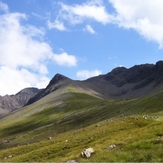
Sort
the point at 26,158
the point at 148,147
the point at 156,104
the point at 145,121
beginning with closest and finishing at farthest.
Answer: the point at 148,147 < the point at 26,158 < the point at 145,121 < the point at 156,104

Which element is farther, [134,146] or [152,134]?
[152,134]

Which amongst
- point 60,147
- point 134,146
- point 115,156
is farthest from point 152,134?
point 60,147

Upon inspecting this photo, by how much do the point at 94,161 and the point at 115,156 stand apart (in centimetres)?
185

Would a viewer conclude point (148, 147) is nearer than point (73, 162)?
Yes

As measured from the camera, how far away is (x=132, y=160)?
73.0ft

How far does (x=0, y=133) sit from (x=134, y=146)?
181 metres

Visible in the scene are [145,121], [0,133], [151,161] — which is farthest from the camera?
[0,133]

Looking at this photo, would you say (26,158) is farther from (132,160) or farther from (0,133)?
(0,133)

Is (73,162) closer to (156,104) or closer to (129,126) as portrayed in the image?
(129,126)

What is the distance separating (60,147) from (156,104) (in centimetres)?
→ 6079

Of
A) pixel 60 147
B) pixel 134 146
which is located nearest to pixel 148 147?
pixel 134 146

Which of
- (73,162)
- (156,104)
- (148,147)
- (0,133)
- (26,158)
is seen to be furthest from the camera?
(0,133)

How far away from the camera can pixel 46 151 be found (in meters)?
47.1

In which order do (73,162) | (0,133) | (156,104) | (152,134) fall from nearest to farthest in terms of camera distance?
(73,162) → (152,134) → (156,104) → (0,133)
